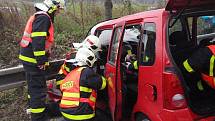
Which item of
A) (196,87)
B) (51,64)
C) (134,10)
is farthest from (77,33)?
(196,87)

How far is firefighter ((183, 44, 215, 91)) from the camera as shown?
3.75 meters

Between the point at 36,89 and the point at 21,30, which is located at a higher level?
the point at 21,30

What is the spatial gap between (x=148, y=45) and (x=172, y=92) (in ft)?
1.94

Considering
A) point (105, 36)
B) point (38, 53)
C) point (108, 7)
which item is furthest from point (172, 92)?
point (108, 7)

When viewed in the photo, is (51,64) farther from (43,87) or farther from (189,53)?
(189,53)

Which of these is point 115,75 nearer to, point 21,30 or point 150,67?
point 150,67

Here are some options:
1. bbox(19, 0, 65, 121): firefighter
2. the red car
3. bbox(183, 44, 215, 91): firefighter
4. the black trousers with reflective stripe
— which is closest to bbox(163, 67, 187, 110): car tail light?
the red car

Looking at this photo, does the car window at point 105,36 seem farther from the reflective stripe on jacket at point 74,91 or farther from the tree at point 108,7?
the tree at point 108,7

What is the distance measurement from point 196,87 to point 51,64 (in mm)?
3185

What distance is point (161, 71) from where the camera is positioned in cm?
377

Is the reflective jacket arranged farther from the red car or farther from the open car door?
the open car door

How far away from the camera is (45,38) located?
5781 millimetres

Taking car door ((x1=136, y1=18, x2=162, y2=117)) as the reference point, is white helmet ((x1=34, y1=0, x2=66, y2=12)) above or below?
above

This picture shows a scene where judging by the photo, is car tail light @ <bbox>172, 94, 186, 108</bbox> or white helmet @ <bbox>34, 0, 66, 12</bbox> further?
white helmet @ <bbox>34, 0, 66, 12</bbox>
